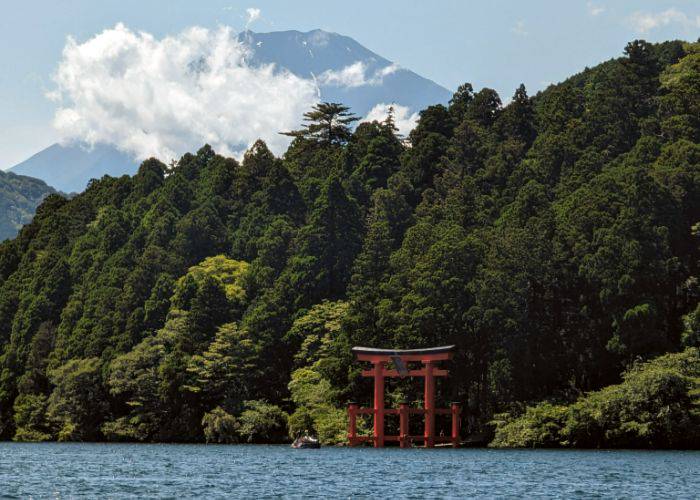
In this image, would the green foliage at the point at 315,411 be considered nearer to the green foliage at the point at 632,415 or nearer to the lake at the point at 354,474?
the green foliage at the point at 632,415

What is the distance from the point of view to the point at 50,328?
101m

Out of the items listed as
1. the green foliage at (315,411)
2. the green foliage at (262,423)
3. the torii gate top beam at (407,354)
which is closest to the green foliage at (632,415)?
the torii gate top beam at (407,354)

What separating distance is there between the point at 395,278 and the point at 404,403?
10.9 meters

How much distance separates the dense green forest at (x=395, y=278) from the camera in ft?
229

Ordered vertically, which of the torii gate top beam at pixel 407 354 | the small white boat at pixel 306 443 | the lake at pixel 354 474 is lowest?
the lake at pixel 354 474

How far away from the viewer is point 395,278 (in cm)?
7769

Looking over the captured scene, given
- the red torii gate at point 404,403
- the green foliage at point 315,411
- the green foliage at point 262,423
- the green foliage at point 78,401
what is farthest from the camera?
the green foliage at point 78,401

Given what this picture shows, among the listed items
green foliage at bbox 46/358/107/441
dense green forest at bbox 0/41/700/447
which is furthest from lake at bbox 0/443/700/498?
green foliage at bbox 46/358/107/441

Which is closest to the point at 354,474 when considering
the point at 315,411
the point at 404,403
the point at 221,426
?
the point at 404,403

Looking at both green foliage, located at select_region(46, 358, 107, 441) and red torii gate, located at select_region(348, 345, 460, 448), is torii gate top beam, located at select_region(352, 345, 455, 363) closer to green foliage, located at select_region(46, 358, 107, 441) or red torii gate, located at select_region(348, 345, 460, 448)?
red torii gate, located at select_region(348, 345, 460, 448)

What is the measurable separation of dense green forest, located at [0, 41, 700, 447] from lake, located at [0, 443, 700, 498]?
33.5ft

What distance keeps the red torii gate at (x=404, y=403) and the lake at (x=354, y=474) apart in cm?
513

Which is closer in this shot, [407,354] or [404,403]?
[404,403]

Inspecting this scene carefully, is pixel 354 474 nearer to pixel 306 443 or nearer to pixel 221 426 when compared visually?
pixel 306 443
